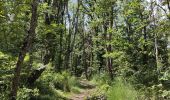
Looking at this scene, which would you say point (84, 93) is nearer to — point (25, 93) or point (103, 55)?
point (103, 55)

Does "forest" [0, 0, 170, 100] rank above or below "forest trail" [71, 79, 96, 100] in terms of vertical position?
above

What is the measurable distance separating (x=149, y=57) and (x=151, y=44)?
100 cm

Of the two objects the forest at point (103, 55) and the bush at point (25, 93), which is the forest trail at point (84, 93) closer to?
the forest at point (103, 55)

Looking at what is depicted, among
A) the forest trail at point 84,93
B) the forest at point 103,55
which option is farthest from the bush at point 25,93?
the forest trail at point 84,93

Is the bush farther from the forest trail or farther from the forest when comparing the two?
the forest trail

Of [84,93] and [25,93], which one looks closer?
[25,93]

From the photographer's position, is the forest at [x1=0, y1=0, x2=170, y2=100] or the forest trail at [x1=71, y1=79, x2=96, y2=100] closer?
the forest at [x1=0, y1=0, x2=170, y2=100]

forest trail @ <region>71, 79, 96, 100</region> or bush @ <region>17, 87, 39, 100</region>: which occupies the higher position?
bush @ <region>17, 87, 39, 100</region>

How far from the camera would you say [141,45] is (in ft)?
64.8

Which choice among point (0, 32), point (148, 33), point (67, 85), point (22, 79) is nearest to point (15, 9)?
point (0, 32)

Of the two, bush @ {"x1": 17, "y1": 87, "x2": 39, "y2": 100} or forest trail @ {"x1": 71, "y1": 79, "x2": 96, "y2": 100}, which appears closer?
bush @ {"x1": 17, "y1": 87, "x2": 39, "y2": 100}

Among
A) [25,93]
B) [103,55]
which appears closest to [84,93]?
[103,55]

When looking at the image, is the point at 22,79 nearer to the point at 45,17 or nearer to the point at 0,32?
the point at 0,32

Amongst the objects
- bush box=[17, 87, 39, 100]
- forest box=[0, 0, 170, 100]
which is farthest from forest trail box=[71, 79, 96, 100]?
bush box=[17, 87, 39, 100]
